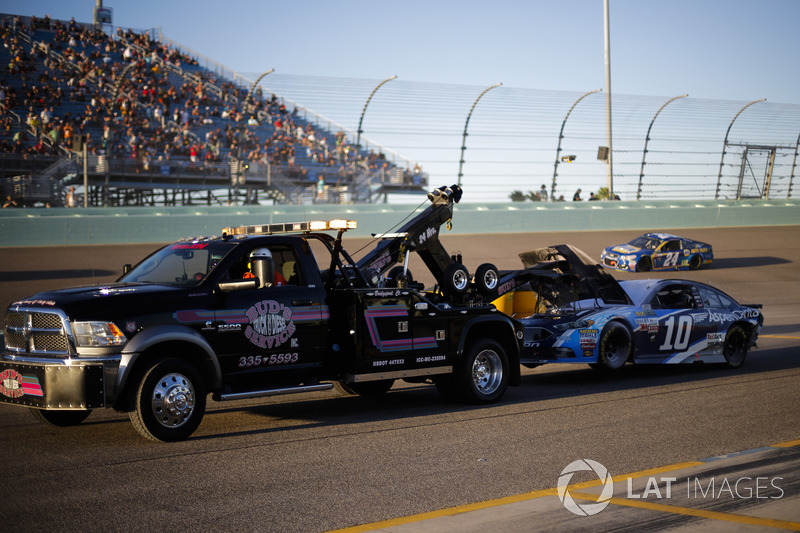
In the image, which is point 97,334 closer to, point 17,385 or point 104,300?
point 104,300

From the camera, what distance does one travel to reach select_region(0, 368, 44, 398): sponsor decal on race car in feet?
24.4

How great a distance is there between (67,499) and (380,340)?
3.87 m

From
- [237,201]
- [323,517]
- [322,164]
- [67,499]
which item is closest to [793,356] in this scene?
[323,517]

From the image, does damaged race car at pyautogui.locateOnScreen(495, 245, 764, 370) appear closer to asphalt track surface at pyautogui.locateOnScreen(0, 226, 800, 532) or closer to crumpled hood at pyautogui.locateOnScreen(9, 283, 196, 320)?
asphalt track surface at pyautogui.locateOnScreen(0, 226, 800, 532)

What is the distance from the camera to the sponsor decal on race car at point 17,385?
7.44m

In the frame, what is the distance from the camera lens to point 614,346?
1213 centimetres

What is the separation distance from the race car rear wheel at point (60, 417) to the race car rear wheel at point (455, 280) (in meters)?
5.10

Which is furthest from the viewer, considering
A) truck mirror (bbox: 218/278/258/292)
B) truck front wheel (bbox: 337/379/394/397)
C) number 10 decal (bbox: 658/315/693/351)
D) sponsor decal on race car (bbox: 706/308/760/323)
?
sponsor decal on race car (bbox: 706/308/760/323)

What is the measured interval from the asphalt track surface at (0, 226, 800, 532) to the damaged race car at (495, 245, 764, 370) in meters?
0.49

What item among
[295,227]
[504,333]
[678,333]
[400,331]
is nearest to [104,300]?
[295,227]

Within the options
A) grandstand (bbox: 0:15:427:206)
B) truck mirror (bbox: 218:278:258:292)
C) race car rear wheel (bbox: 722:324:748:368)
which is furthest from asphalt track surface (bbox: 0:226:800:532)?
grandstand (bbox: 0:15:427:206)

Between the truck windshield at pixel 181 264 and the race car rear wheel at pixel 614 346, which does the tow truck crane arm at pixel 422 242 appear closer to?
the race car rear wheel at pixel 614 346

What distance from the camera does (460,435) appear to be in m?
8.19

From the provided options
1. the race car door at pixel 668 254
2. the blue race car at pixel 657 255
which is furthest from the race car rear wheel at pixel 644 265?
the race car door at pixel 668 254
